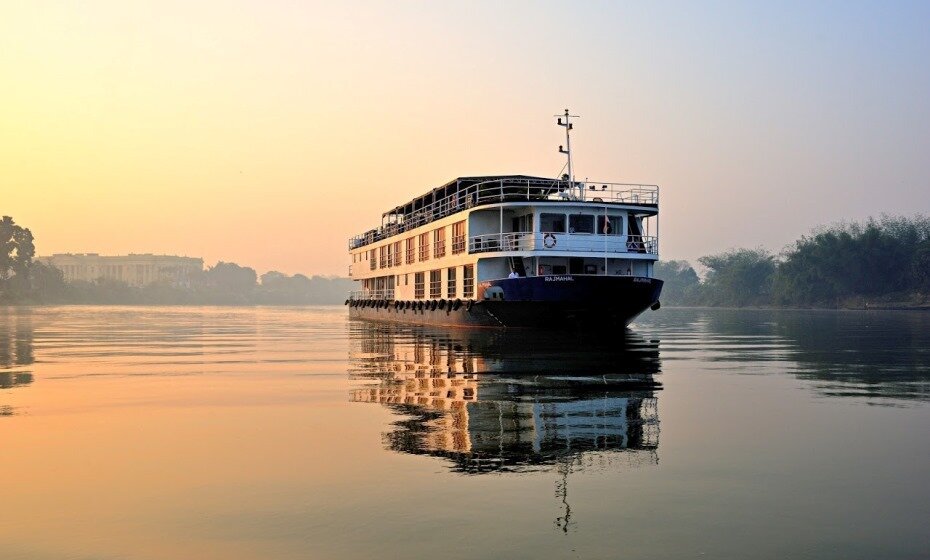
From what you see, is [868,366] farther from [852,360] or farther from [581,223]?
[581,223]

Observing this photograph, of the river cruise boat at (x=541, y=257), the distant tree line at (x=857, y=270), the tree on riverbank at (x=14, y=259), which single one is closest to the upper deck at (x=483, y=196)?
the river cruise boat at (x=541, y=257)

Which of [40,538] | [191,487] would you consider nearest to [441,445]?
[191,487]

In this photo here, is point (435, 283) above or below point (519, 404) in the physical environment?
above

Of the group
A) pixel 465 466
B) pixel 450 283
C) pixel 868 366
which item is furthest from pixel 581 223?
pixel 465 466

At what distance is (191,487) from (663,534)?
15.0 ft

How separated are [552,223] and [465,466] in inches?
1212

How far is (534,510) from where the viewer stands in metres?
A: 7.54

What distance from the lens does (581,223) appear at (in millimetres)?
39594

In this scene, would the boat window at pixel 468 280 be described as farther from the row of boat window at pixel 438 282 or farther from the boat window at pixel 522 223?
the boat window at pixel 522 223

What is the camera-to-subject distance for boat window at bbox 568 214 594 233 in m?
39.4

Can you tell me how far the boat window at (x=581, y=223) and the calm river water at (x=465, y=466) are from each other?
20.0m

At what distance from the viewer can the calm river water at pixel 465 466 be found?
6836 millimetres

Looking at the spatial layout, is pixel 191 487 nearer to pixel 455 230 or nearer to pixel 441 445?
pixel 441 445

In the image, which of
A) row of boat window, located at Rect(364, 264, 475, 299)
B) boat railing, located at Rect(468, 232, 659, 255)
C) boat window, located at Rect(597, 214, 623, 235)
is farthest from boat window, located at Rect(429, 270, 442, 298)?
boat window, located at Rect(597, 214, 623, 235)
